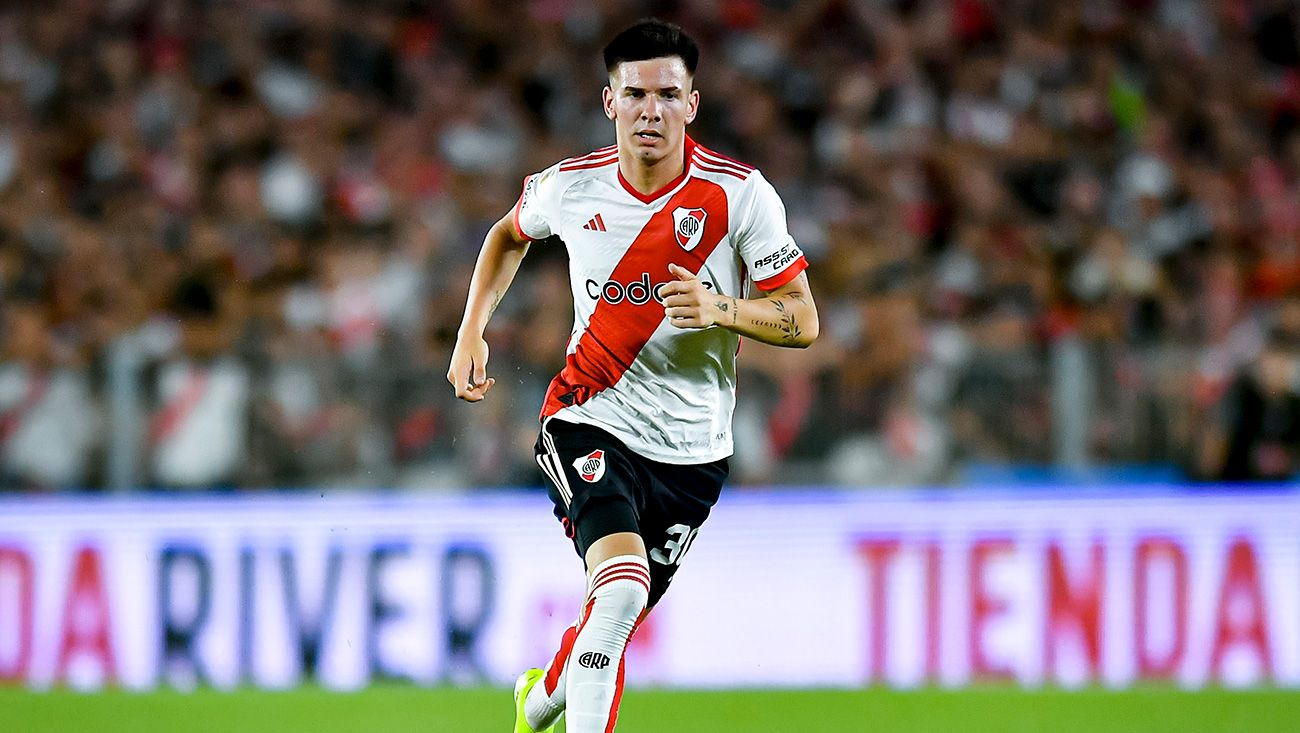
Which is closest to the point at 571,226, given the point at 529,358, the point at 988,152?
the point at 529,358

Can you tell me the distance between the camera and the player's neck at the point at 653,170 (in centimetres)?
555

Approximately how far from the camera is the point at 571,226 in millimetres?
5699

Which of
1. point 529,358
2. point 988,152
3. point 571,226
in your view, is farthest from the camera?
point 988,152

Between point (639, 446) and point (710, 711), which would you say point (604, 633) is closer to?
point (639, 446)

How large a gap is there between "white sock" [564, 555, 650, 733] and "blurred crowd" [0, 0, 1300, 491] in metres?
4.97

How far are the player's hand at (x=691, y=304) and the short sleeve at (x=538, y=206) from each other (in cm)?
85

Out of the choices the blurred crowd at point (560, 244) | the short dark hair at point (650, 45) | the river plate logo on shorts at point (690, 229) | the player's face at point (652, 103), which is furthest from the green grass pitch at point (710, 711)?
the short dark hair at point (650, 45)

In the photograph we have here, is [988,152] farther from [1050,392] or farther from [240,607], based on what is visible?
[240,607]

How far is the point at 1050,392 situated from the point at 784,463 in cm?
151

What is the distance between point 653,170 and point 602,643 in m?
1.40

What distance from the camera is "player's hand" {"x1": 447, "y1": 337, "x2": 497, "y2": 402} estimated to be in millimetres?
5664

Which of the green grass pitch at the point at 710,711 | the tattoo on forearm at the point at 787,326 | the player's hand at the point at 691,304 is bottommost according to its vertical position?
the green grass pitch at the point at 710,711

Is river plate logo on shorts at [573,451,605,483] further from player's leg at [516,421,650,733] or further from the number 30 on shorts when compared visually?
the number 30 on shorts

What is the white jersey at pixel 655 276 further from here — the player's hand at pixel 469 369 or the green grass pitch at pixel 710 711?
the green grass pitch at pixel 710 711
